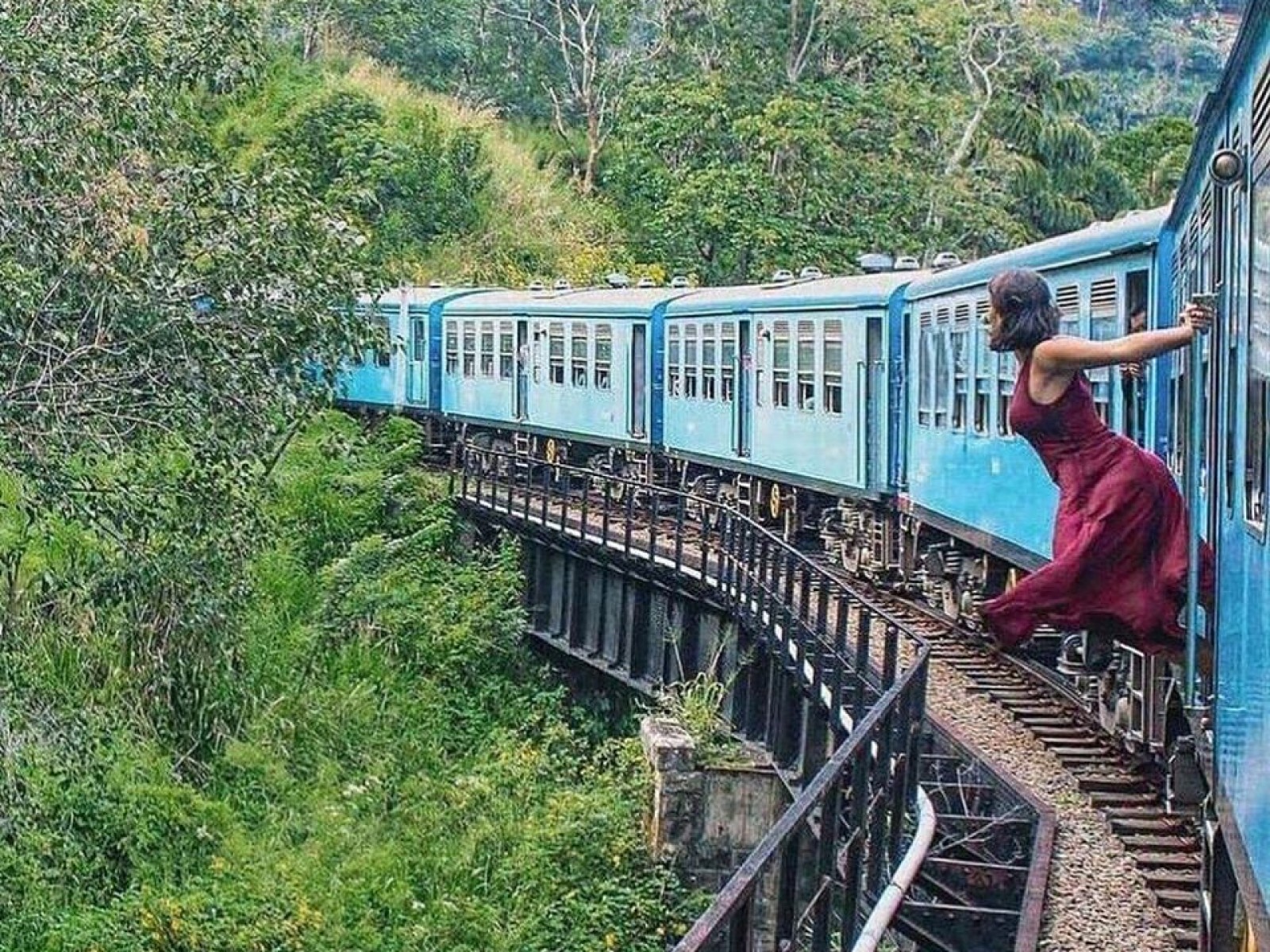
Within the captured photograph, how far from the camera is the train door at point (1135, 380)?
10938mm

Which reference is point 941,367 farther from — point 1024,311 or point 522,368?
point 522,368

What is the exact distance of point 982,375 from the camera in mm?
16062

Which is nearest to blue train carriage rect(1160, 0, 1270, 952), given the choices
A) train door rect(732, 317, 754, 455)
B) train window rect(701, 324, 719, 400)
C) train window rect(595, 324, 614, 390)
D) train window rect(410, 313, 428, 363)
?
train door rect(732, 317, 754, 455)

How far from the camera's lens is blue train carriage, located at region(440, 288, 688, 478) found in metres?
30.0

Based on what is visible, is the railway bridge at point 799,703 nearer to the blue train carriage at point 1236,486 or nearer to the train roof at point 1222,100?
the blue train carriage at point 1236,486

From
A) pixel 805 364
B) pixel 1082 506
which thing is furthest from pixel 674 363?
pixel 1082 506

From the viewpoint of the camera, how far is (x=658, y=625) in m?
24.3

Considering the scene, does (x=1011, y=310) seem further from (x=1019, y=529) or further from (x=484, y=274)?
(x=484, y=274)

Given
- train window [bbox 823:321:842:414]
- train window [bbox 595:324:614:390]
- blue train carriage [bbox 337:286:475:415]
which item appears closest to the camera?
train window [bbox 823:321:842:414]

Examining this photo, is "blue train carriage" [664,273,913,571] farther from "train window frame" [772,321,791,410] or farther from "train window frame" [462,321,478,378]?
"train window frame" [462,321,478,378]

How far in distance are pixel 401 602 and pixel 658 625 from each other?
441 cm

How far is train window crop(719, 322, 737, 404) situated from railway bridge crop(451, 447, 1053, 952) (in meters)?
1.56

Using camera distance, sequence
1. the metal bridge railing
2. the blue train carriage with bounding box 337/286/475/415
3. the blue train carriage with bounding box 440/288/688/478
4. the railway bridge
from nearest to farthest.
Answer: the metal bridge railing, the railway bridge, the blue train carriage with bounding box 440/288/688/478, the blue train carriage with bounding box 337/286/475/415

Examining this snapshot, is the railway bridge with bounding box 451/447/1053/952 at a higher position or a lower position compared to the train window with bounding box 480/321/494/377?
lower
